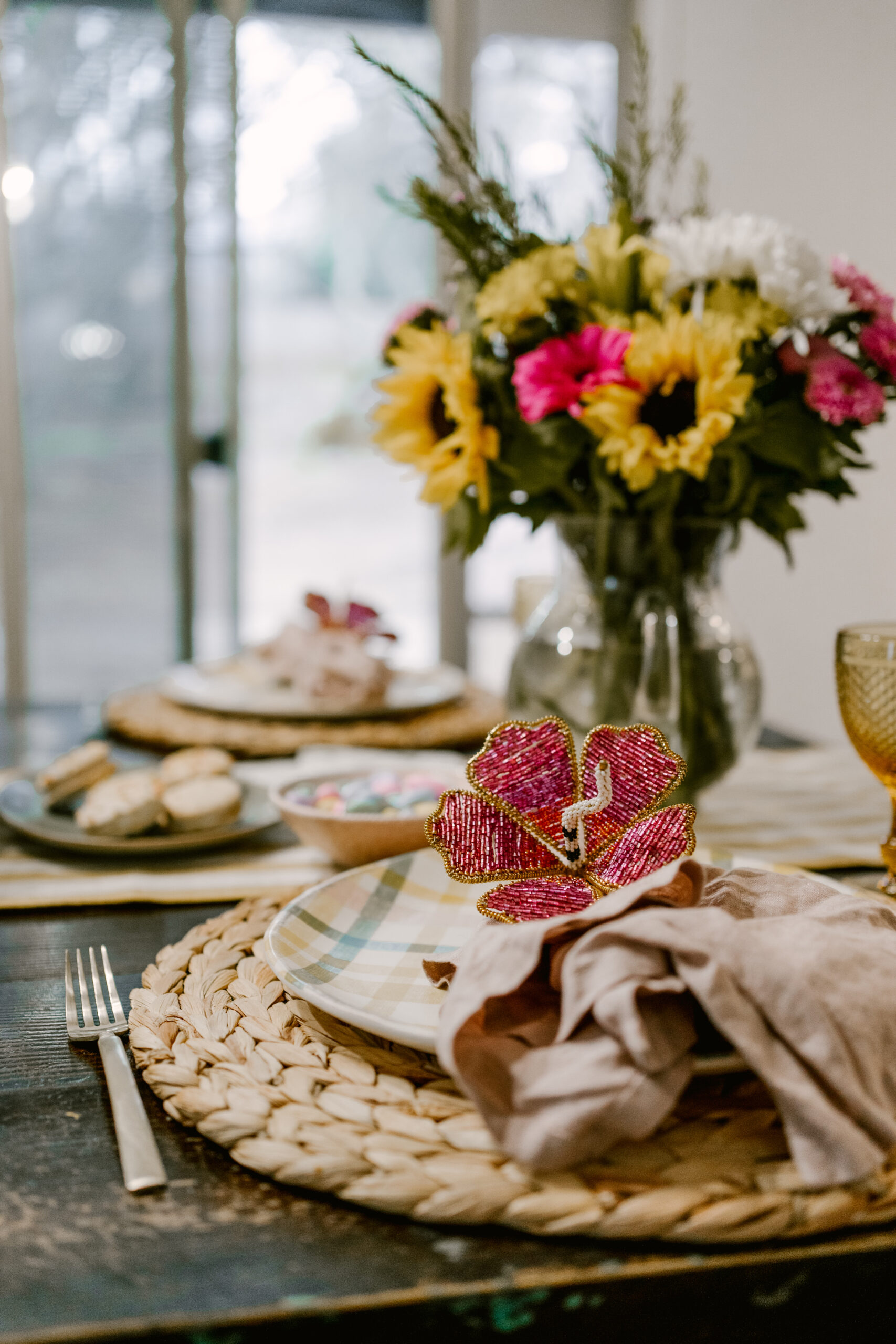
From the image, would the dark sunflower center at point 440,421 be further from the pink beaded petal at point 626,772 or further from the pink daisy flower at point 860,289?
the pink beaded petal at point 626,772

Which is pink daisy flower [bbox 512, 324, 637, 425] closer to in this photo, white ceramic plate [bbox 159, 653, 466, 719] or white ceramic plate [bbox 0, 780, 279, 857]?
white ceramic plate [bbox 0, 780, 279, 857]

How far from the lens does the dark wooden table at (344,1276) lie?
14.5 inches

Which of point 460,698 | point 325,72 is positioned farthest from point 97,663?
point 460,698

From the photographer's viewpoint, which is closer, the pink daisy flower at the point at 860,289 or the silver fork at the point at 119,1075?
the silver fork at the point at 119,1075

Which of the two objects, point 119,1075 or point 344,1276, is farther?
point 119,1075

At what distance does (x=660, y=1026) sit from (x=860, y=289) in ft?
2.17

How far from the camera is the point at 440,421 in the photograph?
0.97 metres

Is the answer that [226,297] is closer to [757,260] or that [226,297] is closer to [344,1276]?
[757,260]

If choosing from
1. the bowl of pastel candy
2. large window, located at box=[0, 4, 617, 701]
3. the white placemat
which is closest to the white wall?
large window, located at box=[0, 4, 617, 701]

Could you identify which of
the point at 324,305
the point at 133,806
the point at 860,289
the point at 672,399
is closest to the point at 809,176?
the point at 324,305

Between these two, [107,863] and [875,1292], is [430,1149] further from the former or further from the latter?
[107,863]

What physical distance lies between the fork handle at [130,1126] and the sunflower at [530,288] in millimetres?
607

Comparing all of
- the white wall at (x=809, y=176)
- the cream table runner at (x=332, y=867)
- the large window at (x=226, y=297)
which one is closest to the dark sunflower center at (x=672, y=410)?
the cream table runner at (x=332, y=867)

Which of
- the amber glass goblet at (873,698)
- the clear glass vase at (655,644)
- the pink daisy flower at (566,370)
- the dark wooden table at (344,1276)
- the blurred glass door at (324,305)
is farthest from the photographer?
the blurred glass door at (324,305)
